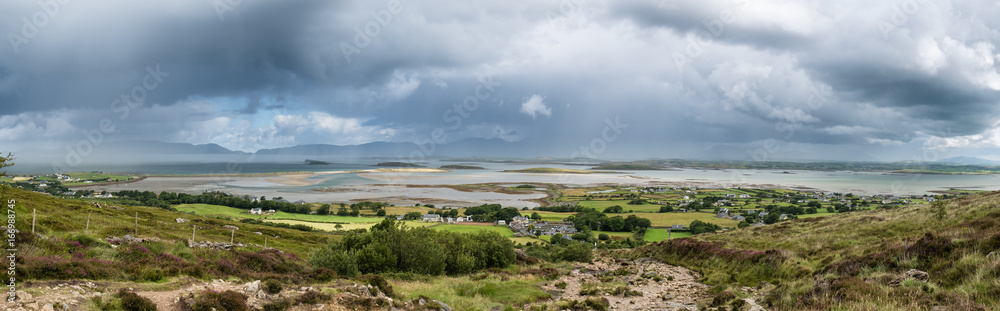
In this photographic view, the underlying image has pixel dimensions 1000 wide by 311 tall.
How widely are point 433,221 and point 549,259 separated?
29.1m

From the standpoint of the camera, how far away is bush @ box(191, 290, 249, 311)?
1017cm

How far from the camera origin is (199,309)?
10070 millimetres

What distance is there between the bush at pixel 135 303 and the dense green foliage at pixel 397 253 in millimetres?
12306

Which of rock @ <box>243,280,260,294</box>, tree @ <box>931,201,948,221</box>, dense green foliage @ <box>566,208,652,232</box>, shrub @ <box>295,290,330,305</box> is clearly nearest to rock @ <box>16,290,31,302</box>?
rock @ <box>243,280,260,294</box>

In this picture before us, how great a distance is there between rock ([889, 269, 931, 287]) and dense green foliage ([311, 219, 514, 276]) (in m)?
22.0

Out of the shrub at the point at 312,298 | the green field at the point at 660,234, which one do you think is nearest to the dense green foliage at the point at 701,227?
the green field at the point at 660,234

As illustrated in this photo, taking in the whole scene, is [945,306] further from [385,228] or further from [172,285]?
[385,228]

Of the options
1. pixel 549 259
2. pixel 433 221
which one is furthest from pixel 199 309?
pixel 433 221

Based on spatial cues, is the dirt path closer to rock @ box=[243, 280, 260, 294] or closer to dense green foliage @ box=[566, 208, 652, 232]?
rock @ box=[243, 280, 260, 294]

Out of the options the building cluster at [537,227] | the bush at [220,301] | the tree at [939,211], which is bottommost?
the building cluster at [537,227]

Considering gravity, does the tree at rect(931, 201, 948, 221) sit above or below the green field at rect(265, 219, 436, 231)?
above

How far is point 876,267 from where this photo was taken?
14.5m

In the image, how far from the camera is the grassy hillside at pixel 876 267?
10156mm

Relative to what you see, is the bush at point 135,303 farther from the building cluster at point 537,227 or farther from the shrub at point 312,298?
the building cluster at point 537,227
